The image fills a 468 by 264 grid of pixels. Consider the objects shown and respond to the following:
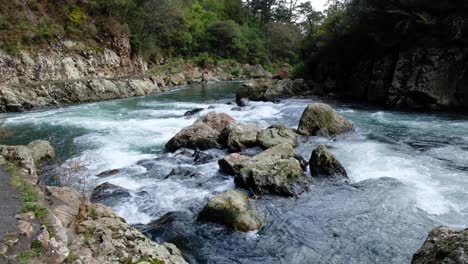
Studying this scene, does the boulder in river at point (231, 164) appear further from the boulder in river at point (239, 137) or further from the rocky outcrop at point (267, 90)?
the rocky outcrop at point (267, 90)

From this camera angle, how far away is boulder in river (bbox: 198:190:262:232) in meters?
7.39

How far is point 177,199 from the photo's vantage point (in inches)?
349

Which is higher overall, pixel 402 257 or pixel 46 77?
pixel 46 77

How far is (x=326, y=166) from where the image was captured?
10148 mm

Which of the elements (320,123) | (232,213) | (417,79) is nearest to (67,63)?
(320,123)

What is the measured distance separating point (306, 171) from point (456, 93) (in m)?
13.0

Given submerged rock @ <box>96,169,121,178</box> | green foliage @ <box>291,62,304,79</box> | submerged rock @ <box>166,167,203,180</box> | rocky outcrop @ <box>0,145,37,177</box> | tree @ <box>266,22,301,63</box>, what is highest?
tree @ <box>266,22,301,63</box>

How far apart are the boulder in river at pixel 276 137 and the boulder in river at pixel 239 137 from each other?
33 centimetres

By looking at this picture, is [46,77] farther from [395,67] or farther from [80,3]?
[395,67]

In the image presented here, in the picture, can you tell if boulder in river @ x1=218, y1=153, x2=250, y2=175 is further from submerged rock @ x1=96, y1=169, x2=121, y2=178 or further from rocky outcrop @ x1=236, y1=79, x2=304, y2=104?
rocky outcrop @ x1=236, y1=79, x2=304, y2=104

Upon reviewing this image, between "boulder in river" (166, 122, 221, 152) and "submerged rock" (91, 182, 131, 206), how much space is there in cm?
408

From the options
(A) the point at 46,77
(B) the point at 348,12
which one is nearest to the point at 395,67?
(B) the point at 348,12

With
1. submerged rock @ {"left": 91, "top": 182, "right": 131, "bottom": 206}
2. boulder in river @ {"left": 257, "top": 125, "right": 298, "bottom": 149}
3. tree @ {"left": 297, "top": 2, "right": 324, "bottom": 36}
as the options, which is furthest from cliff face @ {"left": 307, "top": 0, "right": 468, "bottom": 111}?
tree @ {"left": 297, "top": 2, "right": 324, "bottom": 36}

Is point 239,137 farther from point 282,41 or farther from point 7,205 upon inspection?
point 282,41
